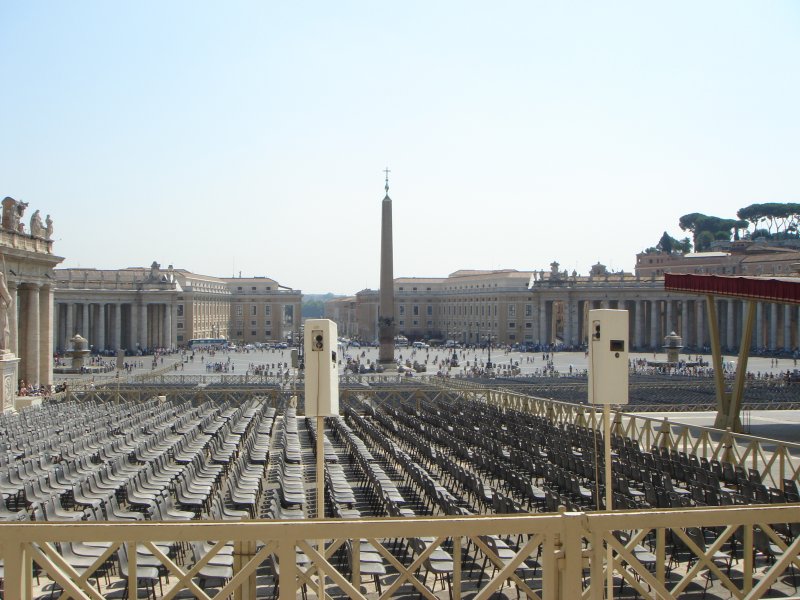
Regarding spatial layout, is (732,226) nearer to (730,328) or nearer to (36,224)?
(730,328)

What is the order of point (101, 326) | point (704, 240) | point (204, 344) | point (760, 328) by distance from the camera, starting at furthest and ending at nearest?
point (704, 240)
point (204, 344)
point (101, 326)
point (760, 328)

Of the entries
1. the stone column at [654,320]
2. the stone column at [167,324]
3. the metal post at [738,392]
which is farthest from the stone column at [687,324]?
the metal post at [738,392]

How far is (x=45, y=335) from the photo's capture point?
46656 millimetres

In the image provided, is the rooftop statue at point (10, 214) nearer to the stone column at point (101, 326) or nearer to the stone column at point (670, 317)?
the stone column at point (101, 326)

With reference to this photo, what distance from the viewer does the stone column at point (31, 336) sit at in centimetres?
4456

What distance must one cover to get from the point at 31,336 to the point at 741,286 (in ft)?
112

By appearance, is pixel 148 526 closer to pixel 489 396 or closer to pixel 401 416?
pixel 401 416

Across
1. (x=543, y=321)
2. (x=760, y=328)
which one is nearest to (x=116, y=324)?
(x=543, y=321)

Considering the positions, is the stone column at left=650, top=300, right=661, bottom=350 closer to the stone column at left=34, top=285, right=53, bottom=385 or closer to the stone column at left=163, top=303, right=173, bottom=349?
the stone column at left=163, top=303, right=173, bottom=349

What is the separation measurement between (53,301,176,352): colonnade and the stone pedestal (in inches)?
3114

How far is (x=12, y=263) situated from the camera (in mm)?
41562

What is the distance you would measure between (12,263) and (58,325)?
243 ft

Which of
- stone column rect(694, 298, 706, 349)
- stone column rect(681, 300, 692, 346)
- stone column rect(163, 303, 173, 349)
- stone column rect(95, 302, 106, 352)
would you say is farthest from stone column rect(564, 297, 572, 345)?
stone column rect(95, 302, 106, 352)

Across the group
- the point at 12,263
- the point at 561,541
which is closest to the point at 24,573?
the point at 561,541
